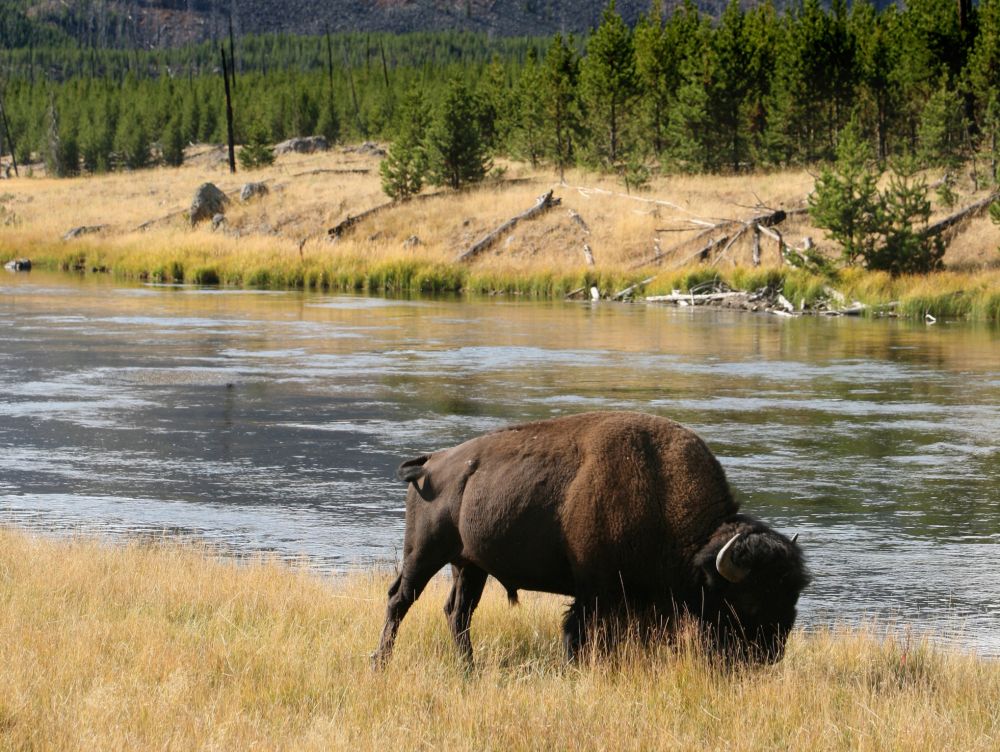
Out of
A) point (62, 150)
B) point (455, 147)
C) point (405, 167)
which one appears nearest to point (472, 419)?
point (405, 167)

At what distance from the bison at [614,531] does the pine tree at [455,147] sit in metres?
49.3

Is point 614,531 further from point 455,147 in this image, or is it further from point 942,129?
point 455,147

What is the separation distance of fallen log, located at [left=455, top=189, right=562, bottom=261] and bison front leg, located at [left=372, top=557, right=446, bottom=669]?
131 feet

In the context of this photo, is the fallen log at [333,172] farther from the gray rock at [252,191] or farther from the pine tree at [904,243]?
the pine tree at [904,243]

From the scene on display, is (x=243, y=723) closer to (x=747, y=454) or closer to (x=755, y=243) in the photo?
(x=747, y=454)

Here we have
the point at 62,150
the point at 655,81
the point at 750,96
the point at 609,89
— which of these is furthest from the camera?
the point at 62,150

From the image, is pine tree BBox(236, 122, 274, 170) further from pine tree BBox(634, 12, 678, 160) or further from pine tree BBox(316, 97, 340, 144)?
pine tree BBox(634, 12, 678, 160)

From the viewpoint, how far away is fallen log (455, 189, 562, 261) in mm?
46812

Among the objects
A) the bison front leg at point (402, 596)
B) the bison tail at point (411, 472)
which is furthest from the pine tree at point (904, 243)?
the bison front leg at point (402, 596)

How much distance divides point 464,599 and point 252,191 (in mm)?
54572

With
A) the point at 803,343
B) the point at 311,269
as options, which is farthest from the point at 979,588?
the point at 311,269

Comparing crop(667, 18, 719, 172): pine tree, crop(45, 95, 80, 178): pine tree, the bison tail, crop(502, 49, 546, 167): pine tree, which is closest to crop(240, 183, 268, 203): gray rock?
crop(502, 49, 546, 167): pine tree

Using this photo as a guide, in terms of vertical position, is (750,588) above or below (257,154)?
below

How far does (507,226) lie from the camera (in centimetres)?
4809
